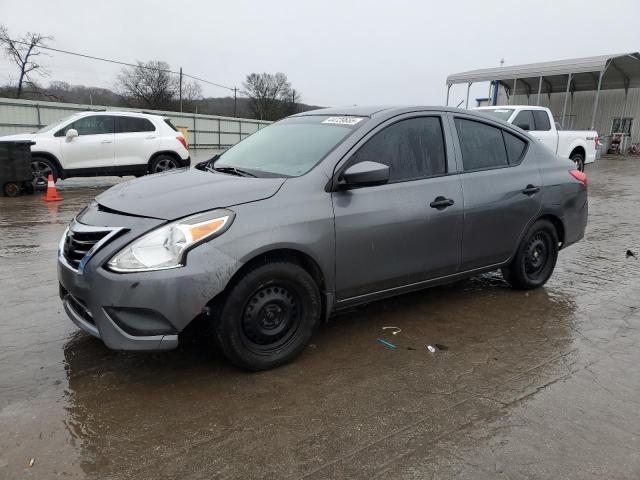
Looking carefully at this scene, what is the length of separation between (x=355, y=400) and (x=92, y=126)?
10.8 metres

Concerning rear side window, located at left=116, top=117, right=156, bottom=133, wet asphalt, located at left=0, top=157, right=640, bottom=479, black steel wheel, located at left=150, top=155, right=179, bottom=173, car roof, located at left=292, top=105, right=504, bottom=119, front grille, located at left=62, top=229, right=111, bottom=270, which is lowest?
wet asphalt, located at left=0, top=157, right=640, bottom=479

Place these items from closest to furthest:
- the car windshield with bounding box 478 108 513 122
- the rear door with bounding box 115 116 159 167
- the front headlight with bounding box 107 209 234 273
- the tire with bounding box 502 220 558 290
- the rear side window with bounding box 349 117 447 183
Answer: the front headlight with bounding box 107 209 234 273 → the rear side window with bounding box 349 117 447 183 → the tire with bounding box 502 220 558 290 → the rear door with bounding box 115 116 159 167 → the car windshield with bounding box 478 108 513 122

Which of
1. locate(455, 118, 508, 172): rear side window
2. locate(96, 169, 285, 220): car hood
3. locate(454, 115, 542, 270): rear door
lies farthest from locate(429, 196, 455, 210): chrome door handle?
locate(96, 169, 285, 220): car hood

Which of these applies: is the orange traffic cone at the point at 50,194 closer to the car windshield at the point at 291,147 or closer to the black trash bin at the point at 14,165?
the black trash bin at the point at 14,165

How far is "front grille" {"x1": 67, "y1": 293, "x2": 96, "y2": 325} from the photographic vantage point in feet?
9.96

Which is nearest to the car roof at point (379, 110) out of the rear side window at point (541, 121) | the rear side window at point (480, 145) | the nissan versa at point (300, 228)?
the nissan versa at point (300, 228)

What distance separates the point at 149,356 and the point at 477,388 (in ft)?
7.12

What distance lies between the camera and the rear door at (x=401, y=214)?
3.50 meters

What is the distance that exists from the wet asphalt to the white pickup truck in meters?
9.05

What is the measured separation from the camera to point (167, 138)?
12422mm

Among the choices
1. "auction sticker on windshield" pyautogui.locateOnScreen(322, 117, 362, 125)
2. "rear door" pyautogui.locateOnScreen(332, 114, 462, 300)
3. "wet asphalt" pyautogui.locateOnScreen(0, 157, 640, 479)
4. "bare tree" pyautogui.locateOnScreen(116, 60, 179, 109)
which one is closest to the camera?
"wet asphalt" pyautogui.locateOnScreen(0, 157, 640, 479)

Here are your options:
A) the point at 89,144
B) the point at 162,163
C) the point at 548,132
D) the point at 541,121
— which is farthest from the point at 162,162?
the point at 548,132

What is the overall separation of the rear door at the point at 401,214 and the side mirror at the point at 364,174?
105 mm

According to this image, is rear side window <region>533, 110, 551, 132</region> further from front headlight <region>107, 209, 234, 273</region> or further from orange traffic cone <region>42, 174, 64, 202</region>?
front headlight <region>107, 209, 234, 273</region>
